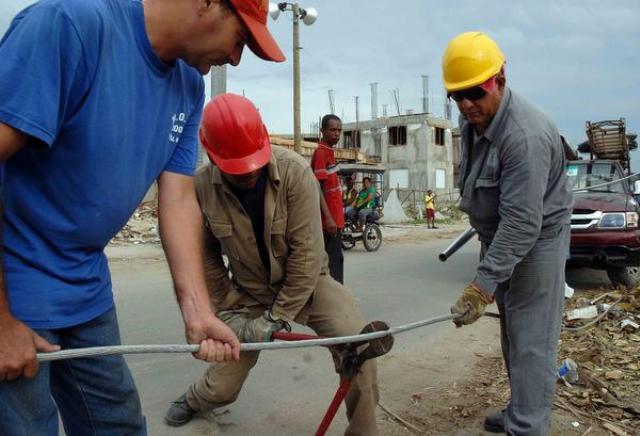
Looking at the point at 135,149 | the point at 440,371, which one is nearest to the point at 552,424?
the point at 440,371

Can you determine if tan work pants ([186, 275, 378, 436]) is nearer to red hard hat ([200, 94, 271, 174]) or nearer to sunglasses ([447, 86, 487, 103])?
red hard hat ([200, 94, 271, 174])

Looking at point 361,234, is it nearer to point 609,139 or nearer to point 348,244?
point 348,244

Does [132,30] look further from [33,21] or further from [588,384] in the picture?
[588,384]

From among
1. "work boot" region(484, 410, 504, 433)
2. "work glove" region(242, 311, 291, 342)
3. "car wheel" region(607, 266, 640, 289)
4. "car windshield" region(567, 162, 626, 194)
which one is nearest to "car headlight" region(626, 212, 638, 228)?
"car wheel" region(607, 266, 640, 289)

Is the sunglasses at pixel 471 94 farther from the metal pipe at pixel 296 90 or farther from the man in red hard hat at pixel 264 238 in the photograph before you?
the metal pipe at pixel 296 90

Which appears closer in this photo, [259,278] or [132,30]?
[132,30]

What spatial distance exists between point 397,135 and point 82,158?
1508 inches

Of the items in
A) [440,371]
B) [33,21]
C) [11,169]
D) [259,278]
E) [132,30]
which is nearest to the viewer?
[33,21]

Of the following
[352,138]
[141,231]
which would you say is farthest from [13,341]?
[352,138]

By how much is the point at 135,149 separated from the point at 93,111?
182mm

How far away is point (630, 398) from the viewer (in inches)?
139

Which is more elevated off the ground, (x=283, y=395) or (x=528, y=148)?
(x=528, y=148)

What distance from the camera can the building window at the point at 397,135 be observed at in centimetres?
3853

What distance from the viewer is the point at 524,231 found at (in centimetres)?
255
